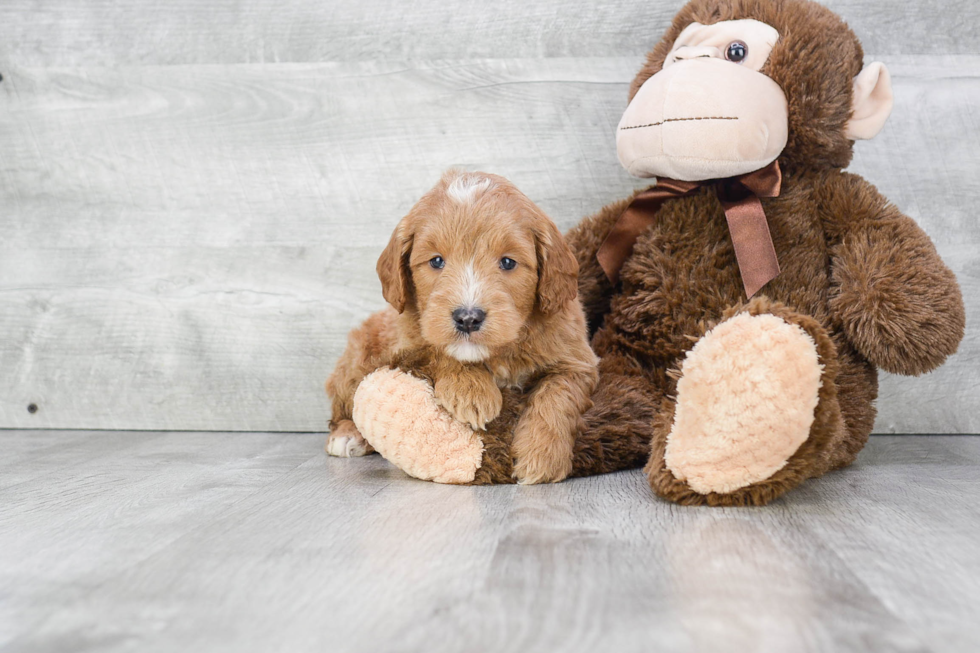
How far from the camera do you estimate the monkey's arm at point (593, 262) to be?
202cm

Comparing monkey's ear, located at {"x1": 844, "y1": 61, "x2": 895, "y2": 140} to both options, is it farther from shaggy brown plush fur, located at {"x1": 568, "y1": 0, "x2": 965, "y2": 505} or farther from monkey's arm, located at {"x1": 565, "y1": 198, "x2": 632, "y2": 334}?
monkey's arm, located at {"x1": 565, "y1": 198, "x2": 632, "y2": 334}

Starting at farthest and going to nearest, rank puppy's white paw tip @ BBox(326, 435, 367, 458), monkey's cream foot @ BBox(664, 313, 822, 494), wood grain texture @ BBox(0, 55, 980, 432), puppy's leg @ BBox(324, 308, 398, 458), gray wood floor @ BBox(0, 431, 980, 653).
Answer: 1. wood grain texture @ BBox(0, 55, 980, 432)
2. puppy's white paw tip @ BBox(326, 435, 367, 458)
3. puppy's leg @ BBox(324, 308, 398, 458)
4. monkey's cream foot @ BBox(664, 313, 822, 494)
5. gray wood floor @ BBox(0, 431, 980, 653)

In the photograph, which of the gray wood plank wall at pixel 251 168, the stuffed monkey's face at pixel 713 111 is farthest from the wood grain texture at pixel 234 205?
the stuffed monkey's face at pixel 713 111

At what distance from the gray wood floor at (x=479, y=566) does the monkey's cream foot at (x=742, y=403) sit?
0.28ft

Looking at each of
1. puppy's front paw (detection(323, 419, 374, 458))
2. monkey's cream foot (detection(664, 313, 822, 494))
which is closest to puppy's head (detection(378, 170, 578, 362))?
monkey's cream foot (detection(664, 313, 822, 494))

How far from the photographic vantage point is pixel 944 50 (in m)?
2.24

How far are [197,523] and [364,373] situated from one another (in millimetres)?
596

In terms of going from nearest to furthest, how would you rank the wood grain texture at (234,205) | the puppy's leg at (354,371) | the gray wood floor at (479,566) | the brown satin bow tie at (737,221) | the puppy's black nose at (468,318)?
the gray wood floor at (479,566) → the puppy's black nose at (468,318) → the brown satin bow tie at (737,221) → the puppy's leg at (354,371) → the wood grain texture at (234,205)

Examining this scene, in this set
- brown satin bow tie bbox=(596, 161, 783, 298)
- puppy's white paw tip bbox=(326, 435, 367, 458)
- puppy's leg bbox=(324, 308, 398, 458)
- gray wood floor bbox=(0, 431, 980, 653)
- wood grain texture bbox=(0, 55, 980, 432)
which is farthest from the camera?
wood grain texture bbox=(0, 55, 980, 432)

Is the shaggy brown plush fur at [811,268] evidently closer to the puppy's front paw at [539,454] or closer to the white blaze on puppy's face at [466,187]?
the puppy's front paw at [539,454]

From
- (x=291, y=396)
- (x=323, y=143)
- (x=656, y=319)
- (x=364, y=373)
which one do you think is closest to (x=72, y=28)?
(x=323, y=143)

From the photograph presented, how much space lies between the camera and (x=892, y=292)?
1.62m

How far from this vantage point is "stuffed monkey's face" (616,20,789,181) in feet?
5.63

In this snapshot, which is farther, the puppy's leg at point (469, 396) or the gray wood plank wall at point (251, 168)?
the gray wood plank wall at point (251, 168)
